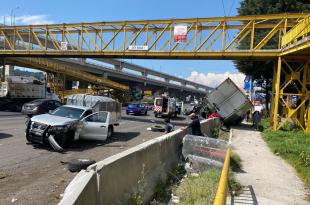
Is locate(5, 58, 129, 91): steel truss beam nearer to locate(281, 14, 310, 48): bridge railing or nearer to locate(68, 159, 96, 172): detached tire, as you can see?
locate(281, 14, 310, 48): bridge railing

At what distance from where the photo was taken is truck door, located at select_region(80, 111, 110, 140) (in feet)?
53.0

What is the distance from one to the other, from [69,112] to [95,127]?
123 cm

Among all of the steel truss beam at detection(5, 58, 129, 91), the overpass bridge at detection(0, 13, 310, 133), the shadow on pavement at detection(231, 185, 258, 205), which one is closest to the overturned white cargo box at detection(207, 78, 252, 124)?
the overpass bridge at detection(0, 13, 310, 133)

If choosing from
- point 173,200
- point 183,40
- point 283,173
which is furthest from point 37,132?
point 183,40

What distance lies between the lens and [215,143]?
1168 centimetres

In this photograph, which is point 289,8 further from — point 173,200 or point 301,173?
point 173,200

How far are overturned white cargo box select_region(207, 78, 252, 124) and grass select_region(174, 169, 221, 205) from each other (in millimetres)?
21319

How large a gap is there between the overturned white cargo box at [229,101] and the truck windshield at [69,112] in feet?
54.4

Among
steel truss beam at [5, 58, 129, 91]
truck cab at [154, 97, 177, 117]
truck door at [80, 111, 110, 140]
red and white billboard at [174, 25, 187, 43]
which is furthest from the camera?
steel truss beam at [5, 58, 129, 91]

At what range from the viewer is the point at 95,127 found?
651 inches

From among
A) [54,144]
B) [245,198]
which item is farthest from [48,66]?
[245,198]

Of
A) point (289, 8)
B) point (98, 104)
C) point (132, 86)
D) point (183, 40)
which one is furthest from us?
point (132, 86)

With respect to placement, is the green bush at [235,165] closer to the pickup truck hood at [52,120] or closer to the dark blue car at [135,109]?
the pickup truck hood at [52,120]

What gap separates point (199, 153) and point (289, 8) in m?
28.8
